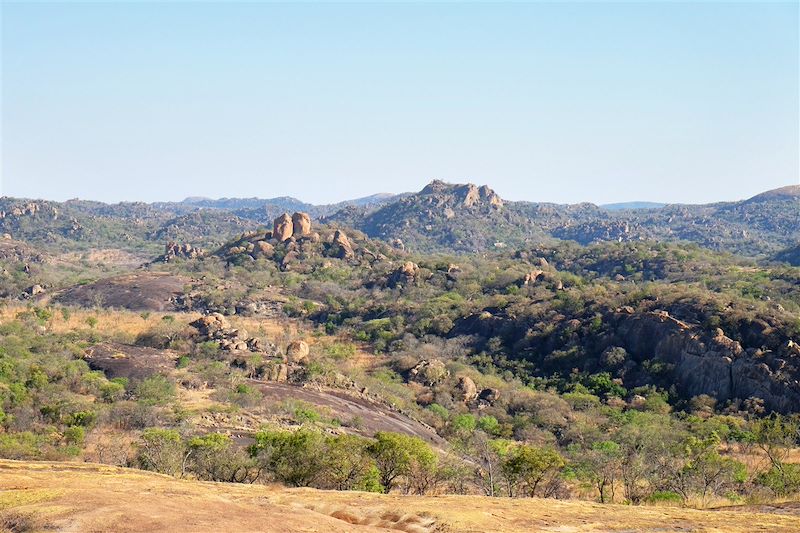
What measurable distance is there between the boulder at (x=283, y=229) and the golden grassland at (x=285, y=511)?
98.2m

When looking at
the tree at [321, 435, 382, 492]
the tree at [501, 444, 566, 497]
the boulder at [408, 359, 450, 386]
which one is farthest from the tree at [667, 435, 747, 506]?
the boulder at [408, 359, 450, 386]

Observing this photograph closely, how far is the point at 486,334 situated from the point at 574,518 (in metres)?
53.0

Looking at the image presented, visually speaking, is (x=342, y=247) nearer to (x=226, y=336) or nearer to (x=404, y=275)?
(x=404, y=275)

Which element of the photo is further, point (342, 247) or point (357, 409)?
point (342, 247)

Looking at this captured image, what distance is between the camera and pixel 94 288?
91125mm

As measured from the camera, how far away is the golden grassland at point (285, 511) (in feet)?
47.2

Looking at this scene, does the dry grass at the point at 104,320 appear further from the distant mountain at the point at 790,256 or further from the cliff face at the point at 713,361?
the distant mountain at the point at 790,256

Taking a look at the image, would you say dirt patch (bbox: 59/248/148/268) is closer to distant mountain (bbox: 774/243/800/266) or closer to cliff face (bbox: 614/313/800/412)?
cliff face (bbox: 614/313/800/412)

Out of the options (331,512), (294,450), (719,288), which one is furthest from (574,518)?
(719,288)

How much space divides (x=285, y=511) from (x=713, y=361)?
4390 centimetres

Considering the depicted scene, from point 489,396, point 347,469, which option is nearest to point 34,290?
point 489,396

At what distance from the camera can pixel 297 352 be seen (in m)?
→ 52.5

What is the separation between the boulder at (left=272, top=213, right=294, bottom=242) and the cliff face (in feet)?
240

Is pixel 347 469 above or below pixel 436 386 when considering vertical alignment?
above
